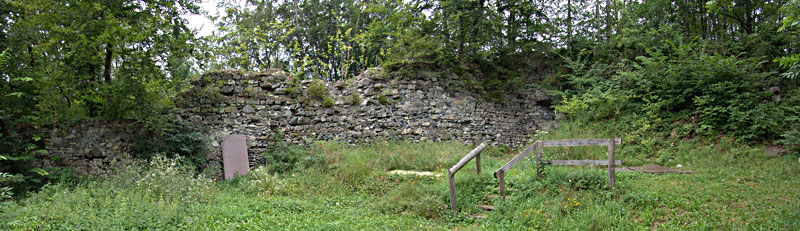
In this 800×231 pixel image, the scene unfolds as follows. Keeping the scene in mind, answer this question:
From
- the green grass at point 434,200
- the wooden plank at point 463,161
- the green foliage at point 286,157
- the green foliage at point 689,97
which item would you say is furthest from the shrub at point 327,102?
the green foliage at point 689,97

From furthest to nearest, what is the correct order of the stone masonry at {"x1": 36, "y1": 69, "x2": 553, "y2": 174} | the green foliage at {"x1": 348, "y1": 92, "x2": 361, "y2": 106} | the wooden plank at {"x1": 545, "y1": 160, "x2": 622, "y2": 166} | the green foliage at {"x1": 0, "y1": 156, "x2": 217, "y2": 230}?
the green foliage at {"x1": 348, "y1": 92, "x2": 361, "y2": 106} < the stone masonry at {"x1": 36, "y1": 69, "x2": 553, "y2": 174} < the wooden plank at {"x1": 545, "y1": 160, "x2": 622, "y2": 166} < the green foliage at {"x1": 0, "y1": 156, "x2": 217, "y2": 230}

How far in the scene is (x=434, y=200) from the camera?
21.9 feet

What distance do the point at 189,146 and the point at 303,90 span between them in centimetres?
348

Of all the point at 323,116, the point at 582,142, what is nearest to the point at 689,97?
the point at 582,142

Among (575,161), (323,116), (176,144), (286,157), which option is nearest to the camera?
(575,161)

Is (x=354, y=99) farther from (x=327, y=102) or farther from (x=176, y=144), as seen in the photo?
(x=176, y=144)

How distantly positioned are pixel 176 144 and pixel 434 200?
6.97 metres

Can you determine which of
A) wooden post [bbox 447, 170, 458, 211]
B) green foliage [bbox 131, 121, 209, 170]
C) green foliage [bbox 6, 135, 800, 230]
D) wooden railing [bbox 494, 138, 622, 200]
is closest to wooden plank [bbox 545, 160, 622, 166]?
wooden railing [bbox 494, 138, 622, 200]

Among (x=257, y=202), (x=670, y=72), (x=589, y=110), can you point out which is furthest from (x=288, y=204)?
(x=670, y=72)

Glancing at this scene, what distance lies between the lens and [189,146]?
33.1 ft

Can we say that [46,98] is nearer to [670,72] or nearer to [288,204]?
[288,204]

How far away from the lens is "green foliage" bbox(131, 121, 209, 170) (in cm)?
966

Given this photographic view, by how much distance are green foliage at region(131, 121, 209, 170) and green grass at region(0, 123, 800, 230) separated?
0.71 metres

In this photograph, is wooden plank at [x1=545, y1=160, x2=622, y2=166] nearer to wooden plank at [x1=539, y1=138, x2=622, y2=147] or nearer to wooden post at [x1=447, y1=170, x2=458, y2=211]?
wooden plank at [x1=539, y1=138, x2=622, y2=147]
